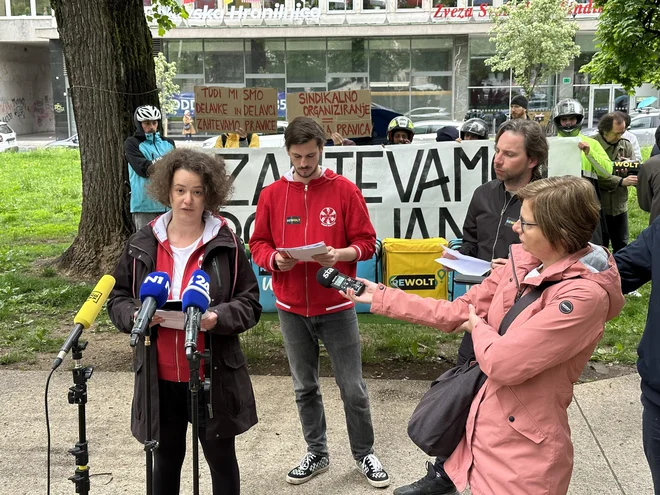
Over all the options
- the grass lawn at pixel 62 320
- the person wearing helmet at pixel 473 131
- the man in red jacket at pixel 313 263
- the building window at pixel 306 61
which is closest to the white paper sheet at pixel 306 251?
the man in red jacket at pixel 313 263

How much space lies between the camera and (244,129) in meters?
6.90

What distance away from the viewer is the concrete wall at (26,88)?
3969cm

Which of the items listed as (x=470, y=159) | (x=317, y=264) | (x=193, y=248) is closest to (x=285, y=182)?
(x=317, y=264)

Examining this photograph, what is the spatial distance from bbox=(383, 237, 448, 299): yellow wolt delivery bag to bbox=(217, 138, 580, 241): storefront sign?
0.65 meters

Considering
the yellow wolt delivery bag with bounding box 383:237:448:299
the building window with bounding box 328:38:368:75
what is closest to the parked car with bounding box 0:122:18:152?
the building window with bounding box 328:38:368:75

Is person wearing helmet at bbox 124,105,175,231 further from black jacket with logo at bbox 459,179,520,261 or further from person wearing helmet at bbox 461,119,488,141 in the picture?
black jacket with logo at bbox 459,179,520,261

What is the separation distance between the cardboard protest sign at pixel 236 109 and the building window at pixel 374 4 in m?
29.6

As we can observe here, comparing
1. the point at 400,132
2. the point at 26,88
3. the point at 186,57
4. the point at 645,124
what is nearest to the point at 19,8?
the point at 26,88

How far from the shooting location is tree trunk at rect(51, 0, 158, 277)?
7.82m

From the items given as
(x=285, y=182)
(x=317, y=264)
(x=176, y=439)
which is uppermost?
(x=285, y=182)

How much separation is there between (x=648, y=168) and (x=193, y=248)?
301cm

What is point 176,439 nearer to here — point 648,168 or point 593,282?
point 593,282

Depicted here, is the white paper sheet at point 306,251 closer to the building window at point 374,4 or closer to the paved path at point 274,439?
the paved path at point 274,439

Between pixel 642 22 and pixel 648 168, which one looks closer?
pixel 648 168
